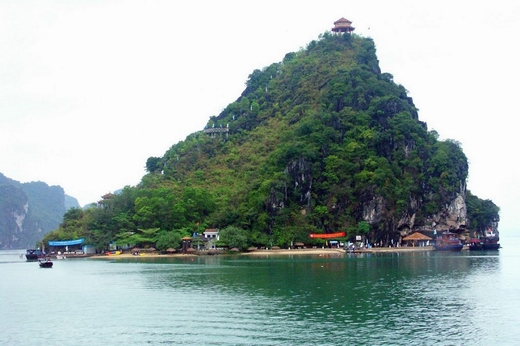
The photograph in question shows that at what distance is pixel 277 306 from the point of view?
107ft

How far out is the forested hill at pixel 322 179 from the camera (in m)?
87.7

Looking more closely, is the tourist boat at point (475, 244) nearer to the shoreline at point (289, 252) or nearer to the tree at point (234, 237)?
the shoreline at point (289, 252)

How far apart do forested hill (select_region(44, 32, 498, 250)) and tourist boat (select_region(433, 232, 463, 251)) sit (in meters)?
1.81

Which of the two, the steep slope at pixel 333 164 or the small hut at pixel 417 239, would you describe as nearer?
the small hut at pixel 417 239

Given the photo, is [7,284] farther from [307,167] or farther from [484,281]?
[307,167]

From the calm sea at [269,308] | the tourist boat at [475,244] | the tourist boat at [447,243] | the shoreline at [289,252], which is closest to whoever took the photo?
the calm sea at [269,308]

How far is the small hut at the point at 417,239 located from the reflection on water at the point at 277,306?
33313 millimetres

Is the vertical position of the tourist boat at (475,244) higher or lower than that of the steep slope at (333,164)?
lower

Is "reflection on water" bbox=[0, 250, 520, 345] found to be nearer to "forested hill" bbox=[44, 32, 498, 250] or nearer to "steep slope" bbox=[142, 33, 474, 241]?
"forested hill" bbox=[44, 32, 498, 250]

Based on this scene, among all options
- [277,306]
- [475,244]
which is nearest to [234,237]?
[475,244]

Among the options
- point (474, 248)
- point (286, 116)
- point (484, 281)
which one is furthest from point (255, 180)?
point (484, 281)

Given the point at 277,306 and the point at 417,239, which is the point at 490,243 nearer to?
the point at 417,239

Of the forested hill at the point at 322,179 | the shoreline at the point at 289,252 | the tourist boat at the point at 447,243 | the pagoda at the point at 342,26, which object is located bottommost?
the shoreline at the point at 289,252

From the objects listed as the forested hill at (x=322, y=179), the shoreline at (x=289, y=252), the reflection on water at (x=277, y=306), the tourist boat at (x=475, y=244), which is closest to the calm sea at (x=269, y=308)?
the reflection on water at (x=277, y=306)
